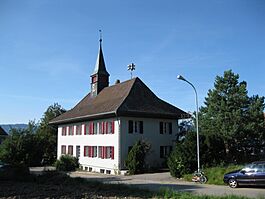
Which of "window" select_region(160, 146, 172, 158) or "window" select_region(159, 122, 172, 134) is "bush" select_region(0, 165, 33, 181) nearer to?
"window" select_region(160, 146, 172, 158)

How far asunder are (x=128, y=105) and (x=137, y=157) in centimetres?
544

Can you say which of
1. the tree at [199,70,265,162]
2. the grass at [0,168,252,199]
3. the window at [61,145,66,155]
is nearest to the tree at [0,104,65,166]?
the window at [61,145,66,155]

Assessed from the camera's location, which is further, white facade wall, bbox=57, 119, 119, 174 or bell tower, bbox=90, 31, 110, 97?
bell tower, bbox=90, 31, 110, 97

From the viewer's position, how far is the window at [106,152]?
33441 millimetres

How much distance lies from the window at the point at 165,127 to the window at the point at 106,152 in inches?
224

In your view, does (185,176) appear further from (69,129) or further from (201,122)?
(69,129)

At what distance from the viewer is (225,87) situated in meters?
34.7

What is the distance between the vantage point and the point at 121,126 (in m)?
32.5

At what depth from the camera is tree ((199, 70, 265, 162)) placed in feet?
106

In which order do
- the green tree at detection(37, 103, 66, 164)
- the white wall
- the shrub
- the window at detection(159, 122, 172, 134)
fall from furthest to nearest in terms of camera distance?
the green tree at detection(37, 103, 66, 164)
the window at detection(159, 122, 172, 134)
the white wall
the shrub

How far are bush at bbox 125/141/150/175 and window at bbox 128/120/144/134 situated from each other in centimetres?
263

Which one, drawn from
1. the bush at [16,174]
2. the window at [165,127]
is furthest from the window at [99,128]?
the bush at [16,174]

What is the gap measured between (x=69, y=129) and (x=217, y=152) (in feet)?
76.1

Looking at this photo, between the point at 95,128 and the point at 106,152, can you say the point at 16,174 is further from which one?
the point at 95,128
